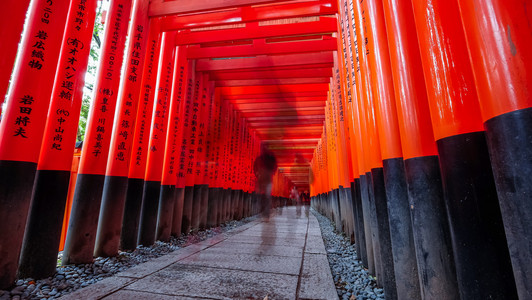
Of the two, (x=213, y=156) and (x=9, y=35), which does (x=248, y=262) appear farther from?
(x=213, y=156)

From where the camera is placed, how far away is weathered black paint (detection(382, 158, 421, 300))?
5.82 feet

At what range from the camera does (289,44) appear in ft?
19.8

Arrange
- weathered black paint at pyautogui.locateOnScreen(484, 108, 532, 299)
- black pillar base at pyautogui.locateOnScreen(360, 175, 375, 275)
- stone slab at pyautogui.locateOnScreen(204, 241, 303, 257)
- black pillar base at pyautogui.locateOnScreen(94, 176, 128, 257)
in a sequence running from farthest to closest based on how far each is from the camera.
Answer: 1. stone slab at pyautogui.locateOnScreen(204, 241, 303, 257)
2. black pillar base at pyautogui.locateOnScreen(94, 176, 128, 257)
3. black pillar base at pyautogui.locateOnScreen(360, 175, 375, 275)
4. weathered black paint at pyautogui.locateOnScreen(484, 108, 532, 299)

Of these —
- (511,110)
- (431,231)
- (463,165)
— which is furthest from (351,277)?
(511,110)

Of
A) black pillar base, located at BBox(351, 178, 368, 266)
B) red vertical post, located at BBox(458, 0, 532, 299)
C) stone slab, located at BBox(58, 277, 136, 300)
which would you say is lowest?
stone slab, located at BBox(58, 277, 136, 300)

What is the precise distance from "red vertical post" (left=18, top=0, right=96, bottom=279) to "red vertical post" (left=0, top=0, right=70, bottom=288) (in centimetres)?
27

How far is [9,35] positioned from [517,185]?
4.12 meters

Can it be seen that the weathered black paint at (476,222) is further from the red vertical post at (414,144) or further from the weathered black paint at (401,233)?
the weathered black paint at (401,233)

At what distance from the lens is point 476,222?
1.20 meters

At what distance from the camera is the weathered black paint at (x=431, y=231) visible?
1.44 meters

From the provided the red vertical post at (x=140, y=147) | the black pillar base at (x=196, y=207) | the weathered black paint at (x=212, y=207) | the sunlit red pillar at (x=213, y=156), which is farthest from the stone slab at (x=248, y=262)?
the sunlit red pillar at (x=213, y=156)

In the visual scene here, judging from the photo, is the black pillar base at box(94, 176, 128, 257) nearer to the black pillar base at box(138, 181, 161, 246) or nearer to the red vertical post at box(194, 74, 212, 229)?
the black pillar base at box(138, 181, 161, 246)

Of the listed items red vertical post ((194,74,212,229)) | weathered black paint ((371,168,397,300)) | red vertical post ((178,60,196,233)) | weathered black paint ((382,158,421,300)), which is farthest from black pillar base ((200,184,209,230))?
weathered black paint ((382,158,421,300))

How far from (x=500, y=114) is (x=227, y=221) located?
339 inches
